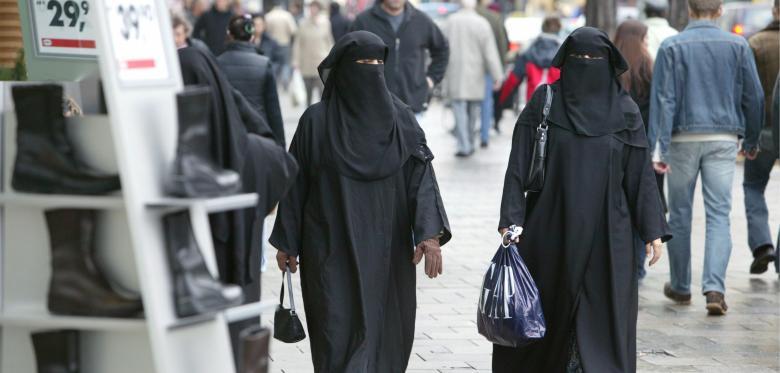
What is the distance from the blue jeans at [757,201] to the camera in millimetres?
11117

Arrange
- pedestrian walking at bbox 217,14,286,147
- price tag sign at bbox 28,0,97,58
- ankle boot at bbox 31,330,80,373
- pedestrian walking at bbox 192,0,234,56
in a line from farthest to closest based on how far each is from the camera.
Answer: pedestrian walking at bbox 192,0,234,56
pedestrian walking at bbox 217,14,286,147
price tag sign at bbox 28,0,97,58
ankle boot at bbox 31,330,80,373

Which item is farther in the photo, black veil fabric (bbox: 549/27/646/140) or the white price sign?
black veil fabric (bbox: 549/27/646/140)

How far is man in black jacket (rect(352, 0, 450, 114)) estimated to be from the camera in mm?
13727

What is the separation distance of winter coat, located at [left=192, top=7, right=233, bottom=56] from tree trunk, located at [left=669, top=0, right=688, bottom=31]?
5135mm

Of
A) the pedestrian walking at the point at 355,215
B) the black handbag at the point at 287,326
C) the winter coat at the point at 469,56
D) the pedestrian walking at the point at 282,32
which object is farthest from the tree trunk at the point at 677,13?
the pedestrian walking at the point at 282,32

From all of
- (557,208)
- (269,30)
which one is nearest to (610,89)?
(557,208)

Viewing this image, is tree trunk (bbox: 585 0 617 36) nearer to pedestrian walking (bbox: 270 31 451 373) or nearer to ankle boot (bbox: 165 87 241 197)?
pedestrian walking (bbox: 270 31 451 373)

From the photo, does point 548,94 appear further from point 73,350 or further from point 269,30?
point 269,30

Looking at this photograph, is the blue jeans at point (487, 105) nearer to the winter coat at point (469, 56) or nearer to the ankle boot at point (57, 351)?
the winter coat at point (469, 56)

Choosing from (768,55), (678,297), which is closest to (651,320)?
(678,297)

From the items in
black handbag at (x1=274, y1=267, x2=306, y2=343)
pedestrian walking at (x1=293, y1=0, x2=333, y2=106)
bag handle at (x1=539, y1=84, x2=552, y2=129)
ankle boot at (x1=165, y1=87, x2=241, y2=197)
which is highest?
ankle boot at (x1=165, y1=87, x2=241, y2=197)

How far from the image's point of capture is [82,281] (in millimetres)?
4727

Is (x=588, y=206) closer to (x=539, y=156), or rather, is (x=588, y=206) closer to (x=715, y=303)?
(x=539, y=156)

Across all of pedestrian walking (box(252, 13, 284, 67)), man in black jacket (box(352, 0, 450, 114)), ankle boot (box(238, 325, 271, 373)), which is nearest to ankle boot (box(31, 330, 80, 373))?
ankle boot (box(238, 325, 271, 373))
